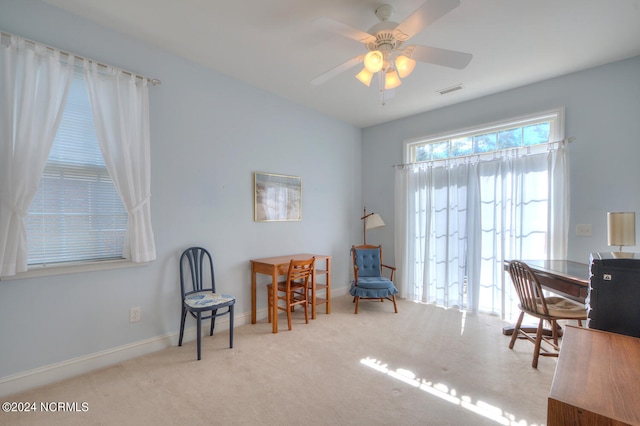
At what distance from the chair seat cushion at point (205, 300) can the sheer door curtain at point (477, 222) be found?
268 centimetres

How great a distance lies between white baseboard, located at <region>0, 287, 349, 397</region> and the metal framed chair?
0.13 metres

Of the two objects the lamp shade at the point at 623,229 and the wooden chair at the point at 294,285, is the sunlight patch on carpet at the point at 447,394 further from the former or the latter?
the lamp shade at the point at 623,229

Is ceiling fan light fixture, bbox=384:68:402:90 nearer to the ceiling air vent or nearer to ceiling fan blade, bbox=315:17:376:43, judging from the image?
ceiling fan blade, bbox=315:17:376:43

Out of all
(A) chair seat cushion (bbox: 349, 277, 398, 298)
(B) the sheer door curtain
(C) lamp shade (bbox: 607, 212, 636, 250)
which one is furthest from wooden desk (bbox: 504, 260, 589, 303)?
(A) chair seat cushion (bbox: 349, 277, 398, 298)

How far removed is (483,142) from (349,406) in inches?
134

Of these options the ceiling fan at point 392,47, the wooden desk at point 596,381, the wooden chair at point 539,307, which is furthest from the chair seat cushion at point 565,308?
the ceiling fan at point 392,47

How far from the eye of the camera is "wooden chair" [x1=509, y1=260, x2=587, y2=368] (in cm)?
233

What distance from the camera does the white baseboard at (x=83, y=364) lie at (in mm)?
1983

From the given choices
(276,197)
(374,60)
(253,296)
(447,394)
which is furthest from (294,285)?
(374,60)

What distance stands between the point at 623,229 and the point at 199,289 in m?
3.75

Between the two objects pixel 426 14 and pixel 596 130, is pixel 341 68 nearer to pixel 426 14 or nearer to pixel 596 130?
pixel 426 14

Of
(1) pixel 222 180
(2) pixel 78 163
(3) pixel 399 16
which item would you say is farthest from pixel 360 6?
(2) pixel 78 163

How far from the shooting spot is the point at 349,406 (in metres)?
1.90

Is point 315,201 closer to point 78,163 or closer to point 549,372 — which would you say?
point 78,163
